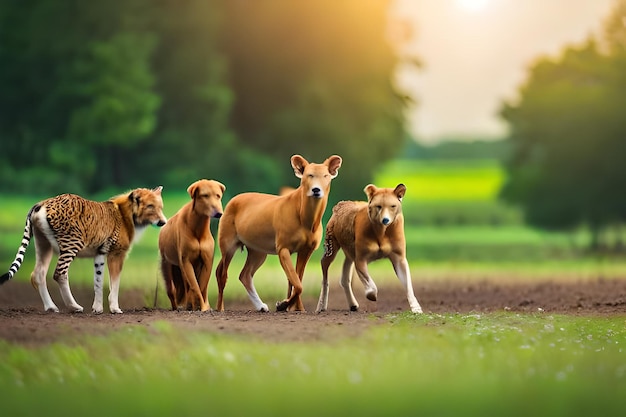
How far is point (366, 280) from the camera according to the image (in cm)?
1398

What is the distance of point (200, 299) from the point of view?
14539 mm

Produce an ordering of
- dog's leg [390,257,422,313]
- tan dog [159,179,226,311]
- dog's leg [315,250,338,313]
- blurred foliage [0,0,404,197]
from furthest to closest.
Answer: blurred foliage [0,0,404,197] → dog's leg [315,250,338,313] → tan dog [159,179,226,311] → dog's leg [390,257,422,313]

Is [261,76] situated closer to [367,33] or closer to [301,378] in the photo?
[367,33]

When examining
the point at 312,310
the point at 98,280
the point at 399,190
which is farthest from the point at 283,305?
the point at 312,310

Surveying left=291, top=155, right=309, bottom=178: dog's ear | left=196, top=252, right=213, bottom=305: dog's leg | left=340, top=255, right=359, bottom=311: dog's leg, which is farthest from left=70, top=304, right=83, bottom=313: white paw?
left=340, top=255, right=359, bottom=311: dog's leg

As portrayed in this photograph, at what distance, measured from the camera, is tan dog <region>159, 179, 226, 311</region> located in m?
14.2

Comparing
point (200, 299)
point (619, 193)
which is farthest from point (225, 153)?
point (200, 299)

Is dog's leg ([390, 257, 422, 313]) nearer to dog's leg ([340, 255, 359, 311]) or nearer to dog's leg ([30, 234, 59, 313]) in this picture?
dog's leg ([340, 255, 359, 311])

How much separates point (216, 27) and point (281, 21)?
195cm

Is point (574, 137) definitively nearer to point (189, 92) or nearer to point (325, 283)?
point (189, 92)

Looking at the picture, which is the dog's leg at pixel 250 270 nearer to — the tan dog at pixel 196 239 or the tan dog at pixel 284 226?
the tan dog at pixel 284 226

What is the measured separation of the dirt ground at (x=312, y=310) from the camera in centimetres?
1142

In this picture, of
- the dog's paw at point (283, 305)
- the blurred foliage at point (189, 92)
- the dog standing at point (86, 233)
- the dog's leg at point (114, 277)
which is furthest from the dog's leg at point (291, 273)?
the blurred foliage at point (189, 92)

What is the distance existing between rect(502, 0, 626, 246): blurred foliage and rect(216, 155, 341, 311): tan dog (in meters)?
21.9
